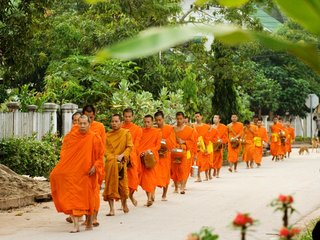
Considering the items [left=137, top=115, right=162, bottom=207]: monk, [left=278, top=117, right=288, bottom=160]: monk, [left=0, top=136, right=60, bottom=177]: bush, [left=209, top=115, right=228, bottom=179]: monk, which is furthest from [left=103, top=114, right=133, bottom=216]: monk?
[left=278, top=117, right=288, bottom=160]: monk

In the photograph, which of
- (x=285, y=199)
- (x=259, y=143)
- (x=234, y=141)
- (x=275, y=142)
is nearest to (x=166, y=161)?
(x=234, y=141)

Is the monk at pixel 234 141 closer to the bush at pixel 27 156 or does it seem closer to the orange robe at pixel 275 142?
the orange robe at pixel 275 142

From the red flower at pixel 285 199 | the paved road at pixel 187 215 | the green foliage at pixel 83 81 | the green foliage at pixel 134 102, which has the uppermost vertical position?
the green foliage at pixel 83 81

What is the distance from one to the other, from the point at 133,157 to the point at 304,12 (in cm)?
1363

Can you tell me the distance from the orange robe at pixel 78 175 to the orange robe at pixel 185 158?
6.61 metres

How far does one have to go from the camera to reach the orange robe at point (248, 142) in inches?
1240

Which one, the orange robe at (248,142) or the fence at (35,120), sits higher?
the fence at (35,120)

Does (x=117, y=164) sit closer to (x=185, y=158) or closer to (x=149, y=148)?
(x=149, y=148)

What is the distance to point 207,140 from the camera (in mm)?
25375

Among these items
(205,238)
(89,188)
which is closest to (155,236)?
(89,188)

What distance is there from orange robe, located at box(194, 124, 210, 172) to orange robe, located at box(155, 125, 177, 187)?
208 inches

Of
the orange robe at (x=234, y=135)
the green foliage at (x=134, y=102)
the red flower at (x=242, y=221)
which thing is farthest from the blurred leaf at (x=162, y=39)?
the orange robe at (x=234, y=135)

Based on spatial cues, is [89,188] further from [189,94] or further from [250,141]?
[189,94]

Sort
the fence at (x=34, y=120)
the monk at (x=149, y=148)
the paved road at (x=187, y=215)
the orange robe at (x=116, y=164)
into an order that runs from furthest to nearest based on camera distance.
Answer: the fence at (x=34, y=120), the monk at (x=149, y=148), the orange robe at (x=116, y=164), the paved road at (x=187, y=215)
